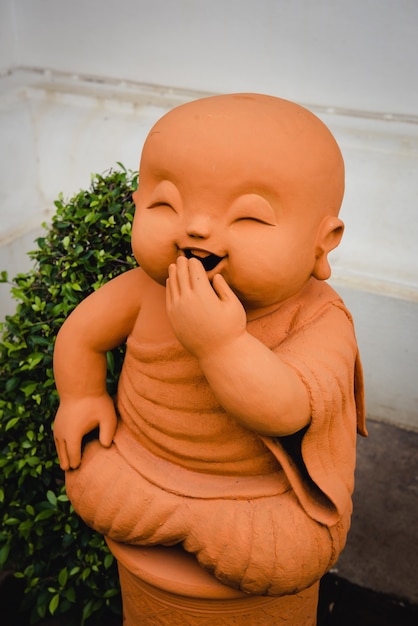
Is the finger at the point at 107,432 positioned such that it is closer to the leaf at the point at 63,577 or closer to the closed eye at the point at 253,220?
the closed eye at the point at 253,220

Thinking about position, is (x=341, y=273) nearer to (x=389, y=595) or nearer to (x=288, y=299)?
(x=389, y=595)

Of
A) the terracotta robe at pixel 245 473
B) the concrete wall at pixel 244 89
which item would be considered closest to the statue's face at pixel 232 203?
the terracotta robe at pixel 245 473

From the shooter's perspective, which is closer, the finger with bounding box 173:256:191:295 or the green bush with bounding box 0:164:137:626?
the finger with bounding box 173:256:191:295

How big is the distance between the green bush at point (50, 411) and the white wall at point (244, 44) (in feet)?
4.05

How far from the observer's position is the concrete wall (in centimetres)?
332

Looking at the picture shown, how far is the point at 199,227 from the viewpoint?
156cm

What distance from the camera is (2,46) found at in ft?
13.3

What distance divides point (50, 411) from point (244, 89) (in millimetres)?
1940

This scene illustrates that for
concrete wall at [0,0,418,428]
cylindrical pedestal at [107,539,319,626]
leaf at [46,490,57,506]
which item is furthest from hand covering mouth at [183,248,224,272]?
concrete wall at [0,0,418,428]

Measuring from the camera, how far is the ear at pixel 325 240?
1705 mm

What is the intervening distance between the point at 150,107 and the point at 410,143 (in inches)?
54.6

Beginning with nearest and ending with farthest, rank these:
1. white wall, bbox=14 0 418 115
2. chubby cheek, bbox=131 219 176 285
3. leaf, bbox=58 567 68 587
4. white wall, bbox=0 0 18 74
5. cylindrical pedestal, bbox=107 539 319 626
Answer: chubby cheek, bbox=131 219 176 285, cylindrical pedestal, bbox=107 539 319 626, leaf, bbox=58 567 68 587, white wall, bbox=14 0 418 115, white wall, bbox=0 0 18 74

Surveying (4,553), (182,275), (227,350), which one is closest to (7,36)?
(4,553)

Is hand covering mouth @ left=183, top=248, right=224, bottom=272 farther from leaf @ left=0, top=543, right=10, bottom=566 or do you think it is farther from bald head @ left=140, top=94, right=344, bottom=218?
leaf @ left=0, top=543, right=10, bottom=566
